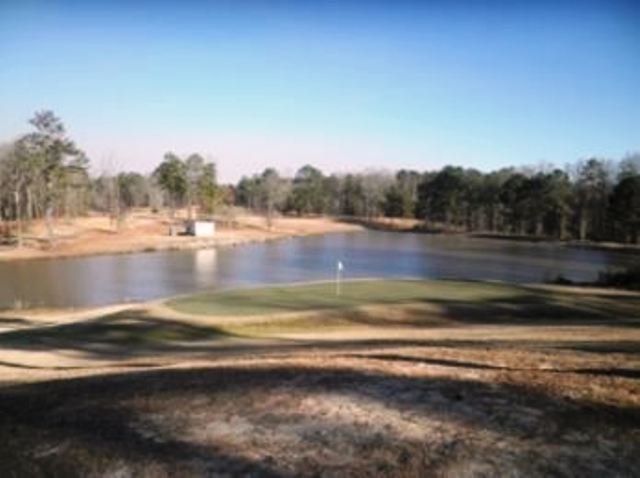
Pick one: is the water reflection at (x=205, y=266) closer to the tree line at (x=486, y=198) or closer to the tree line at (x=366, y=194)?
the tree line at (x=366, y=194)

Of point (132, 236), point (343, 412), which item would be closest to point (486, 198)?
point (132, 236)

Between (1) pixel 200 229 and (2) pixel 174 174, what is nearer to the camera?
(1) pixel 200 229

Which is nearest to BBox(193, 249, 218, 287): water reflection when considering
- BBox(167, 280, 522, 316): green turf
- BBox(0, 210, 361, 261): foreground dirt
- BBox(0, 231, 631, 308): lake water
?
BBox(0, 231, 631, 308): lake water

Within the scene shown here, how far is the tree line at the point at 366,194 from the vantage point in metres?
72.9

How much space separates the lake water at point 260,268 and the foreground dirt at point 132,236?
3.47 meters

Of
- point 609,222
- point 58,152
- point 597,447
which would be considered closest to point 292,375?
point 597,447

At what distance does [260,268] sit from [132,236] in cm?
2905

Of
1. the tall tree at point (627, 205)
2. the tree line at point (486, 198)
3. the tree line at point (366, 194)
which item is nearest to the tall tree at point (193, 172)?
the tree line at point (366, 194)

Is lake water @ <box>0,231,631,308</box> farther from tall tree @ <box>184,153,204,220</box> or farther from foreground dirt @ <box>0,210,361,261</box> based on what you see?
tall tree @ <box>184,153,204,220</box>

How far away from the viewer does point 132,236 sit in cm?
7406

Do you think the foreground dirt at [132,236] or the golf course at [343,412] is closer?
the golf course at [343,412]

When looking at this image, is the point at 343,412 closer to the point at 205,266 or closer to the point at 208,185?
the point at 205,266

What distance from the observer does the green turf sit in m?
23.7

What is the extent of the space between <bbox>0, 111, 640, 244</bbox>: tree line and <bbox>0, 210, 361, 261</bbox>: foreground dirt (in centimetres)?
203
